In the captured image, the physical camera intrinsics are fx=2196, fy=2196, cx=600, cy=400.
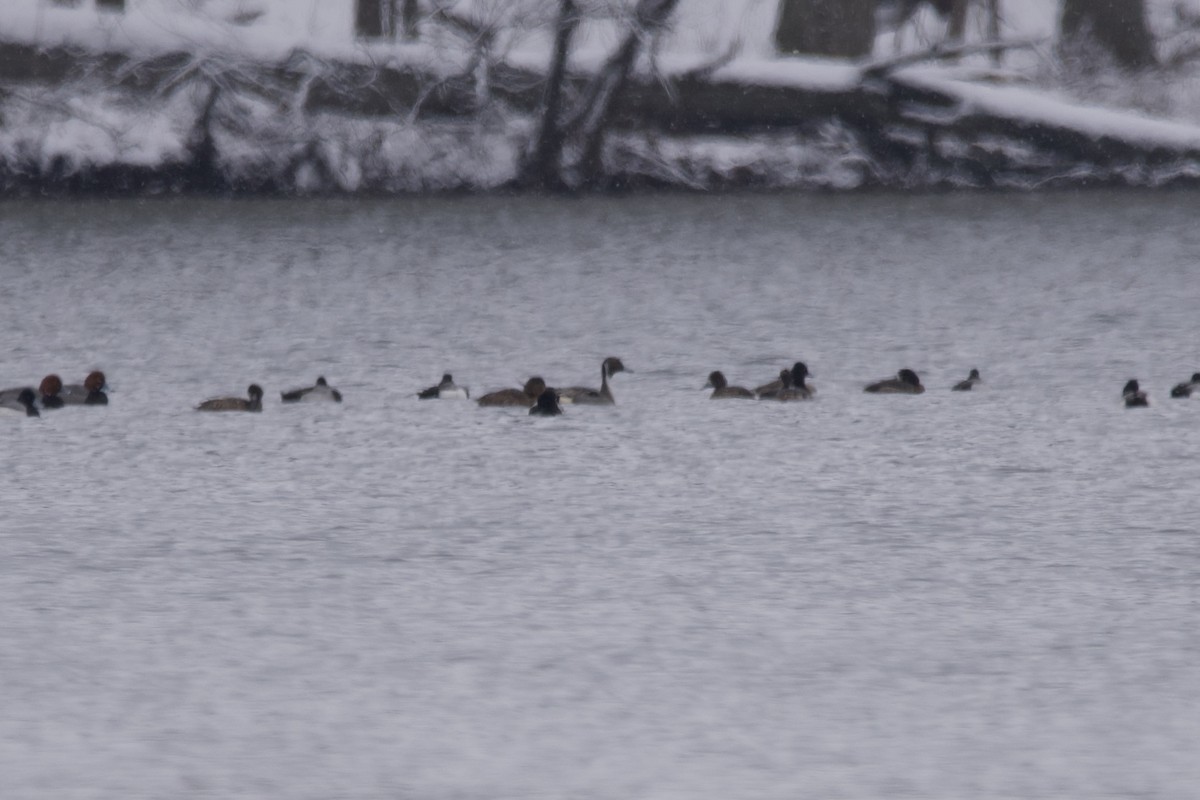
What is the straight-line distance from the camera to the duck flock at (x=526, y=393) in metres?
12.5

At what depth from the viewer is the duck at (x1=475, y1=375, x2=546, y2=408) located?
12727 millimetres

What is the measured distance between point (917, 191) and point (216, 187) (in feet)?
36.0

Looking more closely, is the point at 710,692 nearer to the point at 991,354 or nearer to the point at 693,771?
the point at 693,771

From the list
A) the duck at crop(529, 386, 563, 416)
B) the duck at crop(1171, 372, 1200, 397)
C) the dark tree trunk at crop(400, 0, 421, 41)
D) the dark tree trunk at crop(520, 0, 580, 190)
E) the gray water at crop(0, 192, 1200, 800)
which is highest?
the dark tree trunk at crop(400, 0, 421, 41)

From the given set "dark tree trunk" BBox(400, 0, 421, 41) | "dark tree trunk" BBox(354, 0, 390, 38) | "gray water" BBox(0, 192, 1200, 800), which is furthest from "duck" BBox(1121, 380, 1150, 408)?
"dark tree trunk" BBox(354, 0, 390, 38)

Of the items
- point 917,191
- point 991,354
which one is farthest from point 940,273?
point 917,191

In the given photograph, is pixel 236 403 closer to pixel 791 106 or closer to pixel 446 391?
pixel 446 391

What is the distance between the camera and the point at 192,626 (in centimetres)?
719

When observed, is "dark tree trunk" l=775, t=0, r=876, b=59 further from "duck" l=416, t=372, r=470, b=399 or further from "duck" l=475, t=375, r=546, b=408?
"duck" l=475, t=375, r=546, b=408

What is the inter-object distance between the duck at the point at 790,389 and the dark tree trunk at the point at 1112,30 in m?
24.0

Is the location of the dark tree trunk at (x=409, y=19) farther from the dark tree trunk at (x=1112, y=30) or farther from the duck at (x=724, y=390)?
the duck at (x=724, y=390)

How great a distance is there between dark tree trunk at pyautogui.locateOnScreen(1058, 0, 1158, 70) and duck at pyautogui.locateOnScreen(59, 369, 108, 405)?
83.8 ft

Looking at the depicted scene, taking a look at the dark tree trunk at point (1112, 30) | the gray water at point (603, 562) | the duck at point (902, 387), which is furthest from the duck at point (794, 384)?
the dark tree trunk at point (1112, 30)

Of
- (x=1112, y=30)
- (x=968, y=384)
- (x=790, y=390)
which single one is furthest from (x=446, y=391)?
(x=1112, y=30)
